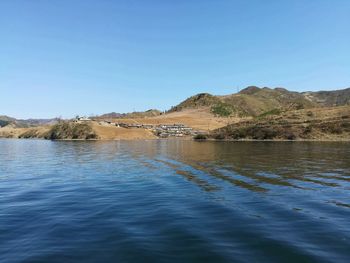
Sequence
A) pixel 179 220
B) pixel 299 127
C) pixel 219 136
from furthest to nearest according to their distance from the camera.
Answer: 1. pixel 219 136
2. pixel 299 127
3. pixel 179 220

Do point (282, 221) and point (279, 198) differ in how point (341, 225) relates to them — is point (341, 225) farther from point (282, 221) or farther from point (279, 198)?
point (279, 198)

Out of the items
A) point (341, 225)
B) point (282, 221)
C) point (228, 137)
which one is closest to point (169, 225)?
point (282, 221)

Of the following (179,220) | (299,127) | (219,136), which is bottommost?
(179,220)

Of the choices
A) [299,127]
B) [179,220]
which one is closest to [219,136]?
[299,127]

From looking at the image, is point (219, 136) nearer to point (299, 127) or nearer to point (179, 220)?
point (299, 127)

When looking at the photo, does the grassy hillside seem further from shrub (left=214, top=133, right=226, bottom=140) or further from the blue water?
the blue water

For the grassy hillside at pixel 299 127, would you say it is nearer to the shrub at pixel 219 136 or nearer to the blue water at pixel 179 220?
the shrub at pixel 219 136

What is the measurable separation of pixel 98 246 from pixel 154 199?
34.8 feet

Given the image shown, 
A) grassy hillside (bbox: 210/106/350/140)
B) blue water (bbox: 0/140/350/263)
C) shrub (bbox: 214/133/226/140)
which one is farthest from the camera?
shrub (bbox: 214/133/226/140)

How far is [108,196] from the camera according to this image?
86.3ft

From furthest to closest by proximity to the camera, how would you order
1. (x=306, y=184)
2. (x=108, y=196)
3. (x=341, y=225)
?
(x=306, y=184)
(x=108, y=196)
(x=341, y=225)

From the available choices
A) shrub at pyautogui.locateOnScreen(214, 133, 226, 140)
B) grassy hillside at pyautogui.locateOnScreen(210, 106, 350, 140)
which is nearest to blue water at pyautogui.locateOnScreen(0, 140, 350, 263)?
grassy hillside at pyautogui.locateOnScreen(210, 106, 350, 140)

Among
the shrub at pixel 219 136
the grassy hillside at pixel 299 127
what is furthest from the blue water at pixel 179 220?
the shrub at pixel 219 136

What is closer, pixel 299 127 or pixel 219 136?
pixel 299 127
